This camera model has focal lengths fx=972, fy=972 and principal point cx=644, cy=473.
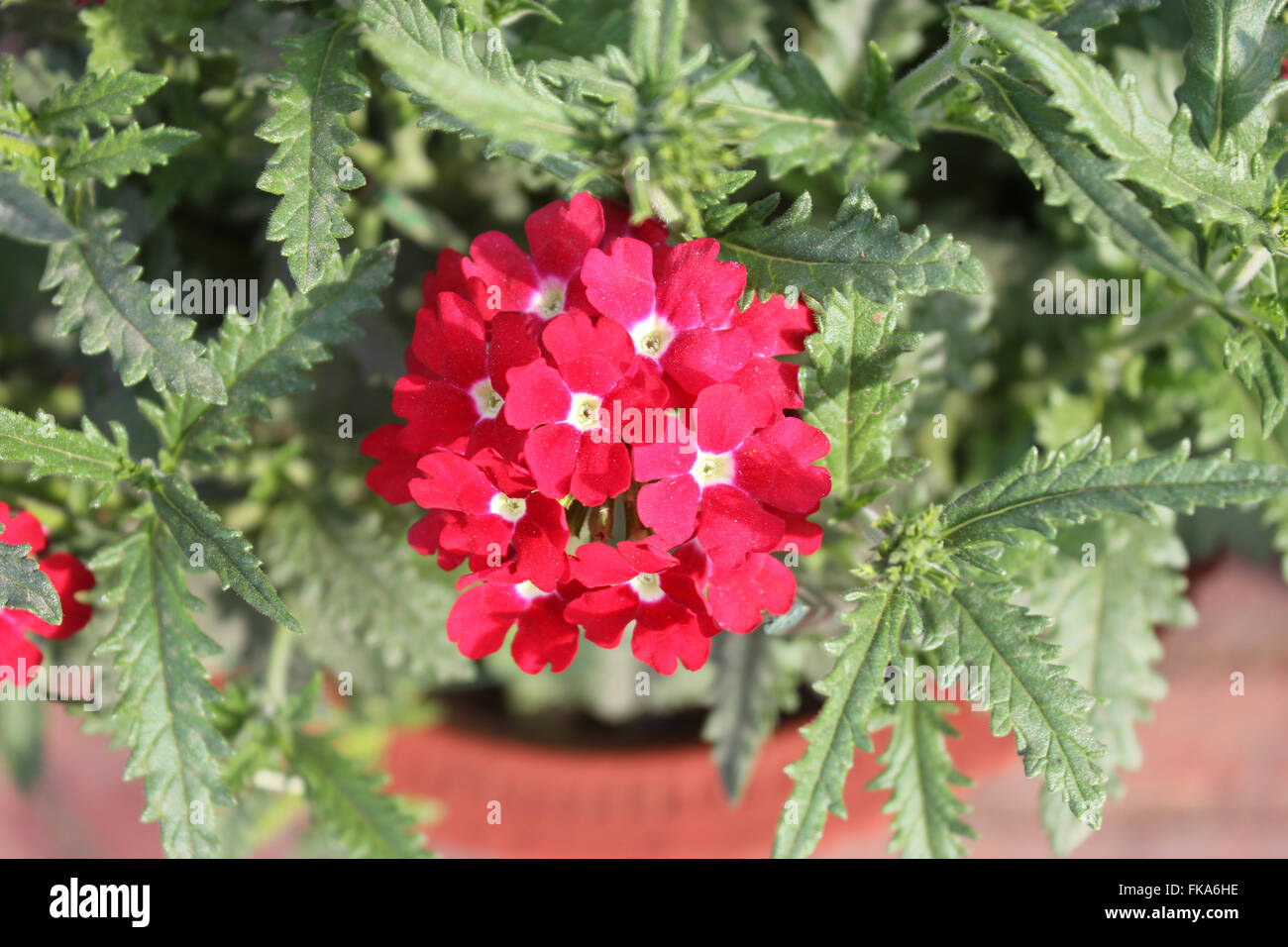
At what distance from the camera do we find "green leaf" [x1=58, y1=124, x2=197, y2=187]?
1503mm

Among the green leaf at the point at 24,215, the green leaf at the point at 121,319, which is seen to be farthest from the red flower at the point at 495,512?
the green leaf at the point at 24,215

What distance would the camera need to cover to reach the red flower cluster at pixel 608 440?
4.26ft

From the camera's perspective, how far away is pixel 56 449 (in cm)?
157

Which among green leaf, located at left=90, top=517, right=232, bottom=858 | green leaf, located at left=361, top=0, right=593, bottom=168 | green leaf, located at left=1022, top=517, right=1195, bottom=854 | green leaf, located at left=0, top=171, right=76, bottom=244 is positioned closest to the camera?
green leaf, located at left=361, top=0, right=593, bottom=168

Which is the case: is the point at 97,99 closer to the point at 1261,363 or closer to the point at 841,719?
the point at 841,719

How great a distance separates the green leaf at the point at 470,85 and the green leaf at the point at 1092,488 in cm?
80

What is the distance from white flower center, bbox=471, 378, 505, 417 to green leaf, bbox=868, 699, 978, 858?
92cm

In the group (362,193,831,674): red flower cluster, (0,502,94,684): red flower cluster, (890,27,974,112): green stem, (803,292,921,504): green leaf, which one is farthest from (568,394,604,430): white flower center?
(0,502,94,684): red flower cluster

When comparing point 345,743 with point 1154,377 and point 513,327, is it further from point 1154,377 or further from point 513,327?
point 1154,377

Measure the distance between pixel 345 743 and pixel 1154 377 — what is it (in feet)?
8.14

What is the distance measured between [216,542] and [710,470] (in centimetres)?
75

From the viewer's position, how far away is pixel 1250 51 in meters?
1.48

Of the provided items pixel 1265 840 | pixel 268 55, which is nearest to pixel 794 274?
pixel 268 55

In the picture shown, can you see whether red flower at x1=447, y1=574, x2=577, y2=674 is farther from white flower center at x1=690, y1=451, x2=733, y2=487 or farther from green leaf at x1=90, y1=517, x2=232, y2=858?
green leaf at x1=90, y1=517, x2=232, y2=858
